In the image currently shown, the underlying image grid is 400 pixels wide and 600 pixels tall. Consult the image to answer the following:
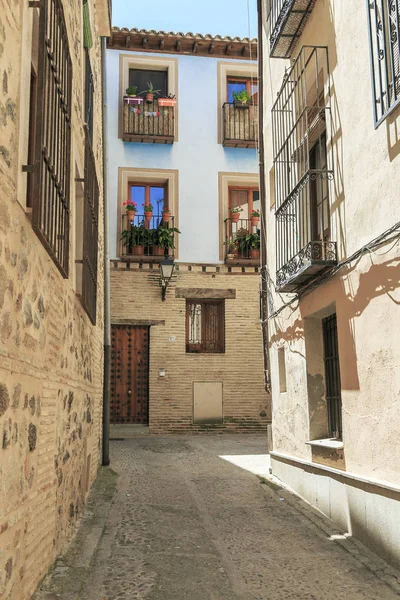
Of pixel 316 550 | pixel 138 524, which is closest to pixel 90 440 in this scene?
pixel 138 524

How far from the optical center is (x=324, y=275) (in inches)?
266

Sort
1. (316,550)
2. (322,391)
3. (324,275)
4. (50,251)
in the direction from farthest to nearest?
(322,391), (324,275), (316,550), (50,251)

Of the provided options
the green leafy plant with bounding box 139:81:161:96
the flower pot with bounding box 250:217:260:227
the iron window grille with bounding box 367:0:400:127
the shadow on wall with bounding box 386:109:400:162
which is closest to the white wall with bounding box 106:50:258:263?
the green leafy plant with bounding box 139:81:161:96

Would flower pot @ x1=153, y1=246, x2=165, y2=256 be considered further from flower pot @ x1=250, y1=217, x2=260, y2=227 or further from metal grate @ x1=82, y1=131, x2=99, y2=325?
metal grate @ x1=82, y1=131, x2=99, y2=325

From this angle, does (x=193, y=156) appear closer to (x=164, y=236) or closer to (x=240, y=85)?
(x=164, y=236)

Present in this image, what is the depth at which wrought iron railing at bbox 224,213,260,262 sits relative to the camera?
1561 centimetres

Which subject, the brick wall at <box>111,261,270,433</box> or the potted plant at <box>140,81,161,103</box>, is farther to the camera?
the potted plant at <box>140,81,161,103</box>

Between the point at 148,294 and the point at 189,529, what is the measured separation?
374 inches

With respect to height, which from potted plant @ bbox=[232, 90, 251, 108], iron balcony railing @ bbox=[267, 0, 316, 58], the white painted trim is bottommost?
the white painted trim

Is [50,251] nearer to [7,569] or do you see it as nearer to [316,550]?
[7,569]

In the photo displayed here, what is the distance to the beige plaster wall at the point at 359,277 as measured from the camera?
201 inches

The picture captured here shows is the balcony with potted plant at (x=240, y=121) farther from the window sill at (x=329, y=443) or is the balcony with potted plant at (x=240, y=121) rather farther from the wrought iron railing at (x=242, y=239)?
the window sill at (x=329, y=443)

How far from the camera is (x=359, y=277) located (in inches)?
229

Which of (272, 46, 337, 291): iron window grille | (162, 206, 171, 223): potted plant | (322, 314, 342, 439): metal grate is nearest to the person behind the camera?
(272, 46, 337, 291): iron window grille
